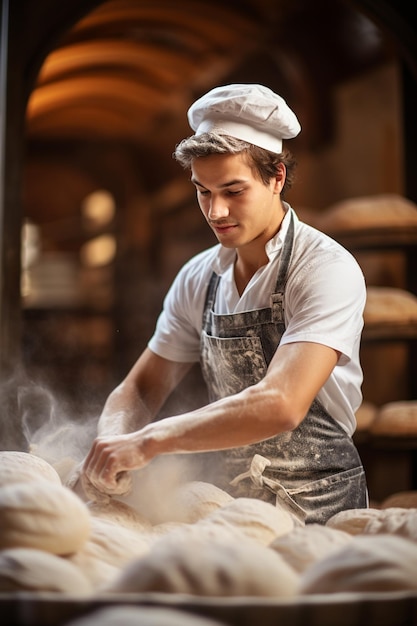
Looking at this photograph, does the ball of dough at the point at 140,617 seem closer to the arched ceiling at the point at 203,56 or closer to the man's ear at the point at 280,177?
the man's ear at the point at 280,177

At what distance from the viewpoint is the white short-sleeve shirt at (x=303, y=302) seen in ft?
5.68

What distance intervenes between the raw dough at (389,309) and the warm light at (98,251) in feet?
16.0

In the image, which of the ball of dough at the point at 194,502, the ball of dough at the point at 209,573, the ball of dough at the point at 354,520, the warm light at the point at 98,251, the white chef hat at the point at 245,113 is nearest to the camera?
the ball of dough at the point at 209,573

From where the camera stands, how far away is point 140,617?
0.95 meters

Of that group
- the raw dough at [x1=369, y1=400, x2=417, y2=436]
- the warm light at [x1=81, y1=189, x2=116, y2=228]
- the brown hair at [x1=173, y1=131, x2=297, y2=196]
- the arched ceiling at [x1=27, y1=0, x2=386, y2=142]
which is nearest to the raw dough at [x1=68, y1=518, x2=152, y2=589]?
the brown hair at [x1=173, y1=131, x2=297, y2=196]

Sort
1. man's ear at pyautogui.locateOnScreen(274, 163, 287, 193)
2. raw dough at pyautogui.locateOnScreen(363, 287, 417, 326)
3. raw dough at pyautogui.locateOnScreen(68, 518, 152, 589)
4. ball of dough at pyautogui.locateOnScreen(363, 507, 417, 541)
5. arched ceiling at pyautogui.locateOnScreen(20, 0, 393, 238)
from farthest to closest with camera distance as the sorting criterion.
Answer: arched ceiling at pyautogui.locateOnScreen(20, 0, 393, 238) → raw dough at pyautogui.locateOnScreen(363, 287, 417, 326) → man's ear at pyautogui.locateOnScreen(274, 163, 287, 193) → ball of dough at pyautogui.locateOnScreen(363, 507, 417, 541) → raw dough at pyautogui.locateOnScreen(68, 518, 152, 589)

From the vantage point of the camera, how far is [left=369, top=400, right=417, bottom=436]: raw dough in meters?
3.47

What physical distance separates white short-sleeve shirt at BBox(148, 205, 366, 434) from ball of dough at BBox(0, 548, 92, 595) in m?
0.76

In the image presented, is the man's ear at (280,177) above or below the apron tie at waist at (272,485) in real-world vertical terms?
above

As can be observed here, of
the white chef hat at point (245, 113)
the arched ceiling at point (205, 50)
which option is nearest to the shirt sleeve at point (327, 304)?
the white chef hat at point (245, 113)

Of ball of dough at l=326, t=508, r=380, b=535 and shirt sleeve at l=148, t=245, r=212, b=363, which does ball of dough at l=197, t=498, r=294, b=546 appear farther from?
shirt sleeve at l=148, t=245, r=212, b=363

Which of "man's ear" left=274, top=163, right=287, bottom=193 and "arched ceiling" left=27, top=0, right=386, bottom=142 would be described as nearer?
"man's ear" left=274, top=163, right=287, bottom=193

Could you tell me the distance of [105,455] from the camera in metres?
1.59

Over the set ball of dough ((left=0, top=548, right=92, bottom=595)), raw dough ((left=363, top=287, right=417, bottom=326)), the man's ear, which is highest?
the man's ear
